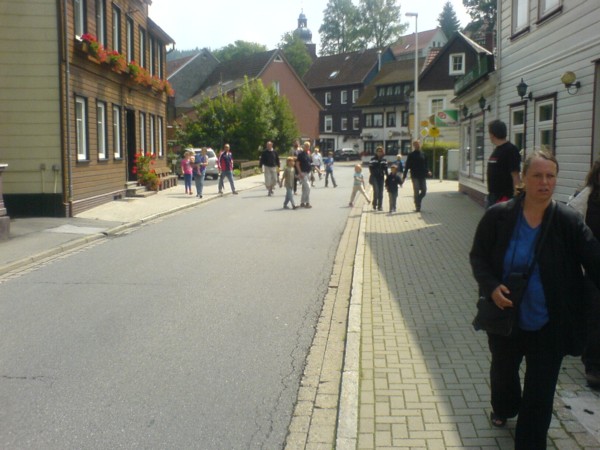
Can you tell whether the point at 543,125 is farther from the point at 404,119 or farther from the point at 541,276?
the point at 404,119

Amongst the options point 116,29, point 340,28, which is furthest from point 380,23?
point 116,29

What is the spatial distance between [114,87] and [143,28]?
5.44 meters

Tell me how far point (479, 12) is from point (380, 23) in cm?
1989

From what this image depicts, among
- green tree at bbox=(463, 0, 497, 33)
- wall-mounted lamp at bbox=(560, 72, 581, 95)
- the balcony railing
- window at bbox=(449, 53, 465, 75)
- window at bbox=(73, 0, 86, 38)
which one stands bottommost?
wall-mounted lamp at bbox=(560, 72, 581, 95)

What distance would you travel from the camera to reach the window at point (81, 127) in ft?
65.9

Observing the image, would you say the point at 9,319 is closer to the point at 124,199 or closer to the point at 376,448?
the point at 376,448

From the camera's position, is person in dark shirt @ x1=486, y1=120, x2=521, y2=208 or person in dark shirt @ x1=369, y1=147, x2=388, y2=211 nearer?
person in dark shirt @ x1=486, y1=120, x2=521, y2=208

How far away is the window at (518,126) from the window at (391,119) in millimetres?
61031

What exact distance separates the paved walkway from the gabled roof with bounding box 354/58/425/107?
216 ft

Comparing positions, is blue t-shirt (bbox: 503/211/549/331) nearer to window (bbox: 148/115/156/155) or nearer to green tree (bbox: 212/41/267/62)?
window (bbox: 148/115/156/155)

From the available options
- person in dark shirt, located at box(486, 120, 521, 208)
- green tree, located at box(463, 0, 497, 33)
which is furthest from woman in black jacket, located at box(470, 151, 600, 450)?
green tree, located at box(463, 0, 497, 33)

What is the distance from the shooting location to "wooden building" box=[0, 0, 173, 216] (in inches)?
719

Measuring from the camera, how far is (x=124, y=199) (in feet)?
77.8

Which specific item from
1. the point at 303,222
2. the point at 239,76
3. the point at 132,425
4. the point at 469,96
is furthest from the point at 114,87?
the point at 239,76
